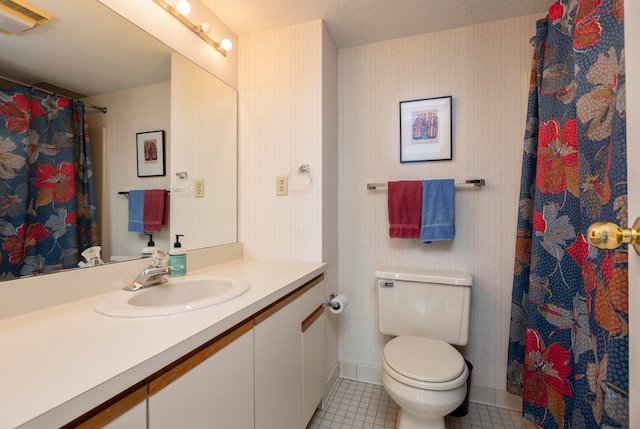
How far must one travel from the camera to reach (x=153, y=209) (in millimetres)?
1250

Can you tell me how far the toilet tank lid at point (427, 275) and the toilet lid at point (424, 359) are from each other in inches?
12.1

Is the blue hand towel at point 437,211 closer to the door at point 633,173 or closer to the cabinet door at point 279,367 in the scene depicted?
the cabinet door at point 279,367

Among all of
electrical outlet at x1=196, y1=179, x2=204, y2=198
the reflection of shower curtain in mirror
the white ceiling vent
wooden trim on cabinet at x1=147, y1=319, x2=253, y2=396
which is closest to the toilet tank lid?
wooden trim on cabinet at x1=147, y1=319, x2=253, y2=396

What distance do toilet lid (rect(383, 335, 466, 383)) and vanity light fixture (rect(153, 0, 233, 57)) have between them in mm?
1818

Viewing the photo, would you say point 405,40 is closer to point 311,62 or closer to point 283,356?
point 311,62

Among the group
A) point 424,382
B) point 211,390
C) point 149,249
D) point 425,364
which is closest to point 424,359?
point 425,364

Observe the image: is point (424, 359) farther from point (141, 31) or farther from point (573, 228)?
point (141, 31)

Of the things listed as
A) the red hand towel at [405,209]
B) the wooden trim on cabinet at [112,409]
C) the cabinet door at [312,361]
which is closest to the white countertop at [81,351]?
the wooden trim on cabinet at [112,409]

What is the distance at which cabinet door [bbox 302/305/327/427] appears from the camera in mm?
1295

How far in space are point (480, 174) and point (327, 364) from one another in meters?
1.44

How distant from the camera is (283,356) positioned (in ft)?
3.59

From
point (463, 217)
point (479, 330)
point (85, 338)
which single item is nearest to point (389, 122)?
point (463, 217)

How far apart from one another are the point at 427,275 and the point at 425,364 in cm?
48

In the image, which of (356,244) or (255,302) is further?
(356,244)
